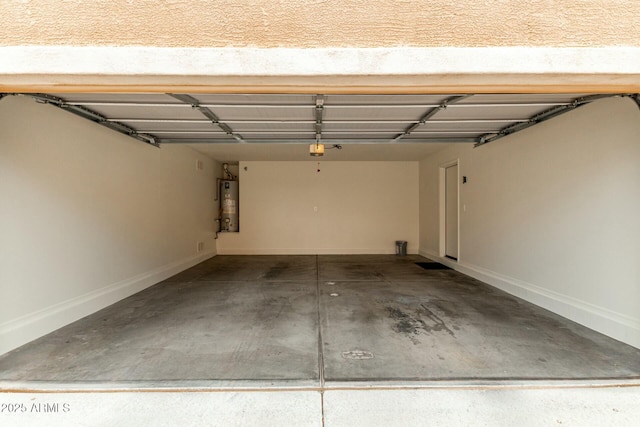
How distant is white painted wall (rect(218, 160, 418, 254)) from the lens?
25.5 feet

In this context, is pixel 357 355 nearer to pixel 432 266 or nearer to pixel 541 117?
Result: pixel 541 117

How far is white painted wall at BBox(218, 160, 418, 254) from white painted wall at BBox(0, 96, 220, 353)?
298 centimetres

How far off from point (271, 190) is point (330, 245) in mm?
2286

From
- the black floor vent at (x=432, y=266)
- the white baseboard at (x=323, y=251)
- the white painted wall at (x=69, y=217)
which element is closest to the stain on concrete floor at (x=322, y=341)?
the white painted wall at (x=69, y=217)

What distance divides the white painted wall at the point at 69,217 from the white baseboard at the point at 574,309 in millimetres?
5340

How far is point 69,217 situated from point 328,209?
18.6ft

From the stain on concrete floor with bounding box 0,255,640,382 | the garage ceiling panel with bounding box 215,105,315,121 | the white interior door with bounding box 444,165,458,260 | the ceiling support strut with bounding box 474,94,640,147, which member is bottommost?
the stain on concrete floor with bounding box 0,255,640,382

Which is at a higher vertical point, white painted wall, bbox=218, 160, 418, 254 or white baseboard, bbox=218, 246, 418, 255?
white painted wall, bbox=218, 160, 418, 254

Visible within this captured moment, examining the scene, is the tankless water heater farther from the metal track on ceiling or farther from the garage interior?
the metal track on ceiling

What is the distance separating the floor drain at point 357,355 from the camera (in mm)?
2244

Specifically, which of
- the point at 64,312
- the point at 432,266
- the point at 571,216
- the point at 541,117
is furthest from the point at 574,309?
the point at 64,312

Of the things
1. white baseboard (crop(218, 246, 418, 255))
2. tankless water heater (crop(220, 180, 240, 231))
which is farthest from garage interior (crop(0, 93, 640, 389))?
white baseboard (crop(218, 246, 418, 255))

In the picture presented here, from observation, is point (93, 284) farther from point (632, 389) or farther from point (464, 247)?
point (464, 247)

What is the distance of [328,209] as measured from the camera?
7.84 metres
